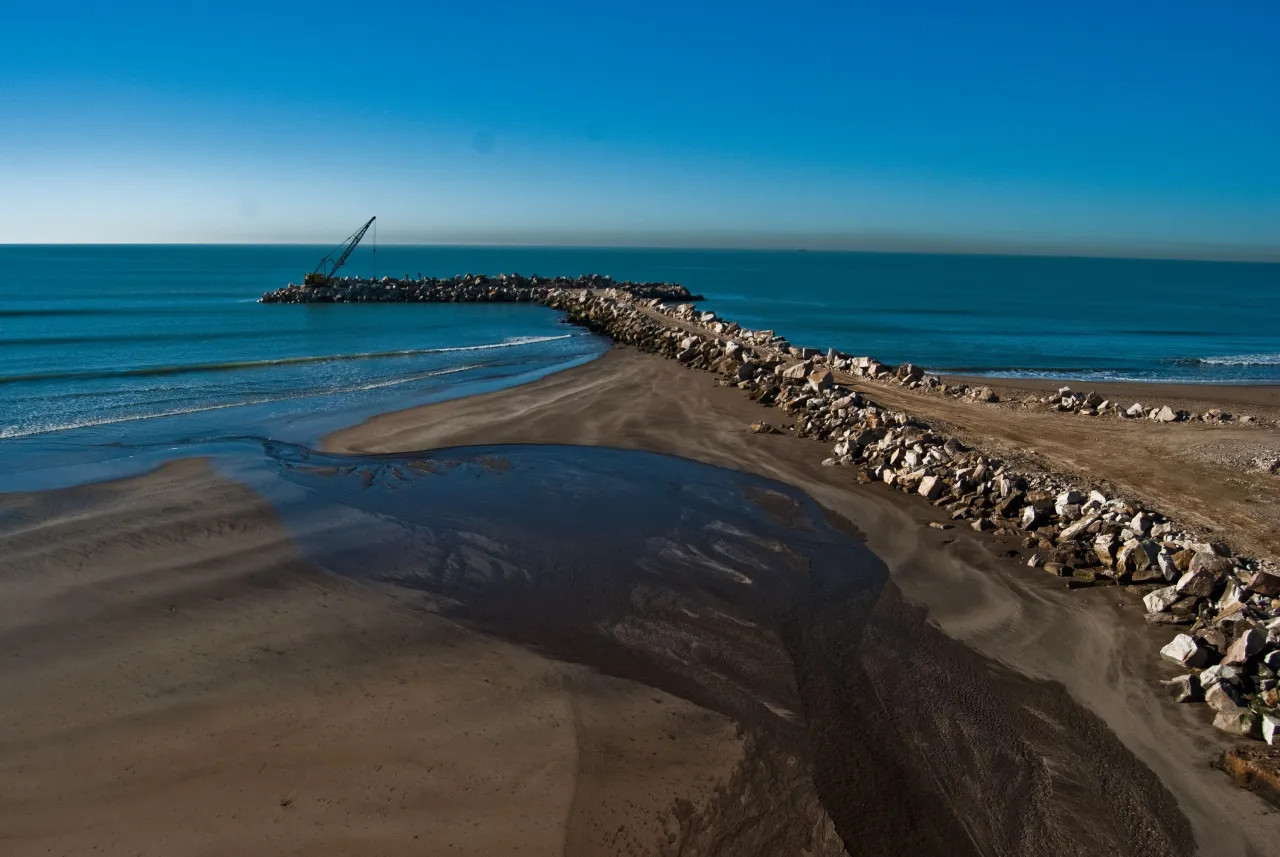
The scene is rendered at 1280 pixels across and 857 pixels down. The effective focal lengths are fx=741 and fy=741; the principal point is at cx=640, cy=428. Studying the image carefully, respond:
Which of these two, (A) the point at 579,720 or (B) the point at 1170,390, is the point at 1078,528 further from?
(B) the point at 1170,390

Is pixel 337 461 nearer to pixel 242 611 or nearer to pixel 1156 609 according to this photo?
pixel 242 611

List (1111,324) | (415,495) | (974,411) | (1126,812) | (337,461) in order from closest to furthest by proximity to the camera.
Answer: (1126,812) → (415,495) → (337,461) → (974,411) → (1111,324)

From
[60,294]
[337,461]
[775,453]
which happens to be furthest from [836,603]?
[60,294]

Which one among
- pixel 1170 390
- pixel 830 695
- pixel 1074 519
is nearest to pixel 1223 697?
pixel 830 695

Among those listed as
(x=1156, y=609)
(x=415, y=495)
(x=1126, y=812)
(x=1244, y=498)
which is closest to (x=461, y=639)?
(x=415, y=495)

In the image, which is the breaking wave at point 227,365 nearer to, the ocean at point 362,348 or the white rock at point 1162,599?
the ocean at point 362,348

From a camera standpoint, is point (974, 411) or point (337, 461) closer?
point (337, 461)

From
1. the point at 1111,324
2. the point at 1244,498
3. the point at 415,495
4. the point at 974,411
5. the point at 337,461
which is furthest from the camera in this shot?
the point at 1111,324
